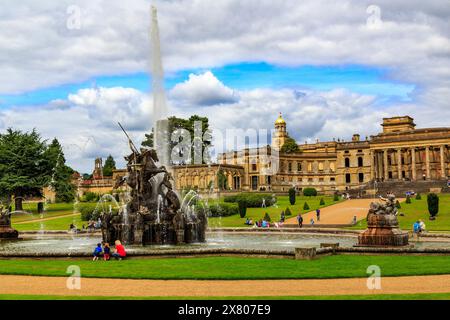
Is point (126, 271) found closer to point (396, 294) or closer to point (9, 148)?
point (396, 294)

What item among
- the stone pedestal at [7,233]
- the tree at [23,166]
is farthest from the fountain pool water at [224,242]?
the tree at [23,166]

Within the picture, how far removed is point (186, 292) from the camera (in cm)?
1564

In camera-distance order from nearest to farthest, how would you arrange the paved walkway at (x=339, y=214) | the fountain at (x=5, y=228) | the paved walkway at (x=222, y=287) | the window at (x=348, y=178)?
the paved walkway at (x=222, y=287) → the fountain at (x=5, y=228) → the paved walkway at (x=339, y=214) → the window at (x=348, y=178)

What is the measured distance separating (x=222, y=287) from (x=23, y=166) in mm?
64440

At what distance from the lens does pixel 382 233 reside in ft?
86.8

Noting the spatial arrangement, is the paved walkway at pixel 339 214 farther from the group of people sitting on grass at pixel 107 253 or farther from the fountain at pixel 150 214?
the group of people sitting on grass at pixel 107 253

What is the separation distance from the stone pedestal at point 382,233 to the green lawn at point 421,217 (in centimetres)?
1847

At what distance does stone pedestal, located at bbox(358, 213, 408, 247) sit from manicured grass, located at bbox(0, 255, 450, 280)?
2745 mm

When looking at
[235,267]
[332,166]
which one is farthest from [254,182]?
[235,267]

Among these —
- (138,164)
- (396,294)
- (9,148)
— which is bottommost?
(396,294)

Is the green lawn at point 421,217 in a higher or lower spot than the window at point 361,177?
lower

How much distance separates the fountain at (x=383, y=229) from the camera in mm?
26281
